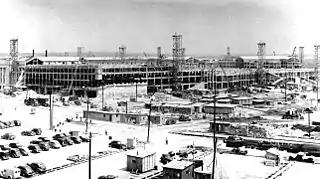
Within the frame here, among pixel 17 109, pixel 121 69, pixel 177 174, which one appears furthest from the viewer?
pixel 121 69

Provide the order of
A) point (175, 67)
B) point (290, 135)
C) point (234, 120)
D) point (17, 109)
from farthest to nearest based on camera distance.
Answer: point (175, 67) → point (17, 109) → point (234, 120) → point (290, 135)

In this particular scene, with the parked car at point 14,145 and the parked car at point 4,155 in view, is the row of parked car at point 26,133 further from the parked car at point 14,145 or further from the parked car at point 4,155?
the parked car at point 4,155

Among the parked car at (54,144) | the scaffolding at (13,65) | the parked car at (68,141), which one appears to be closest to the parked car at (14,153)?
the parked car at (54,144)

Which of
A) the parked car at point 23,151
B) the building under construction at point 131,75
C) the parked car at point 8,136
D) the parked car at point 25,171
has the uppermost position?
the building under construction at point 131,75

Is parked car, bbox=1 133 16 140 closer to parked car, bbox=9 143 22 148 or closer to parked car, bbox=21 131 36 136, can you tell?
parked car, bbox=21 131 36 136

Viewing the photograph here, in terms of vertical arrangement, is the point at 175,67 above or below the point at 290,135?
above

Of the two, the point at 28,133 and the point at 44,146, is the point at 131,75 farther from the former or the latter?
the point at 44,146

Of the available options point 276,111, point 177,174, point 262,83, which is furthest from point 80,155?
point 262,83

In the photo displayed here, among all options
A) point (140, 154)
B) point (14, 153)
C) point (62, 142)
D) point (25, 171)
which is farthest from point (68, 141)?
point (140, 154)

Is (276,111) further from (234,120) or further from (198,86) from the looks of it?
(198,86)
